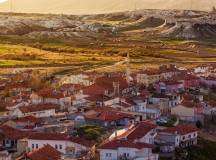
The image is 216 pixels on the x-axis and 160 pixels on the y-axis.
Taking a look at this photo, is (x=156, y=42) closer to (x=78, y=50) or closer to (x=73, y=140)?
(x=78, y=50)

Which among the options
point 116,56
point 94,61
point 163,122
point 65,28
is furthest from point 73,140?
point 65,28

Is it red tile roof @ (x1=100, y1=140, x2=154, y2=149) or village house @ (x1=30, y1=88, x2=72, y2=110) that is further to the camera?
village house @ (x1=30, y1=88, x2=72, y2=110)

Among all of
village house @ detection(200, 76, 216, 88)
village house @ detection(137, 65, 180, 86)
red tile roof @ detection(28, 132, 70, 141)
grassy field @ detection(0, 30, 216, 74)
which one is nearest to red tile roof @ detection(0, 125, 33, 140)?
red tile roof @ detection(28, 132, 70, 141)

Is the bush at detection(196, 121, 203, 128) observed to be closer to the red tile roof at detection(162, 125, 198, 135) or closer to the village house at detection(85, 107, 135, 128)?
the red tile roof at detection(162, 125, 198, 135)

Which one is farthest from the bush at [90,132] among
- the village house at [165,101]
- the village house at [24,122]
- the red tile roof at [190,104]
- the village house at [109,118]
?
the village house at [165,101]

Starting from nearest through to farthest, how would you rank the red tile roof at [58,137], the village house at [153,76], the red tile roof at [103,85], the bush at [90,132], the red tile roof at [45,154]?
1. the red tile roof at [45,154]
2. the red tile roof at [58,137]
3. the bush at [90,132]
4. the red tile roof at [103,85]
5. the village house at [153,76]

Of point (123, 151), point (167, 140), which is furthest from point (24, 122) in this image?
point (123, 151)

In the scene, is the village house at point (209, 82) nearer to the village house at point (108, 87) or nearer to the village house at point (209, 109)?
the village house at point (108, 87)

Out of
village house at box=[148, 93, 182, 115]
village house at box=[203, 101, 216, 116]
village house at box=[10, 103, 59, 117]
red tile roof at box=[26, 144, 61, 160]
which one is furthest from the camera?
village house at box=[148, 93, 182, 115]
